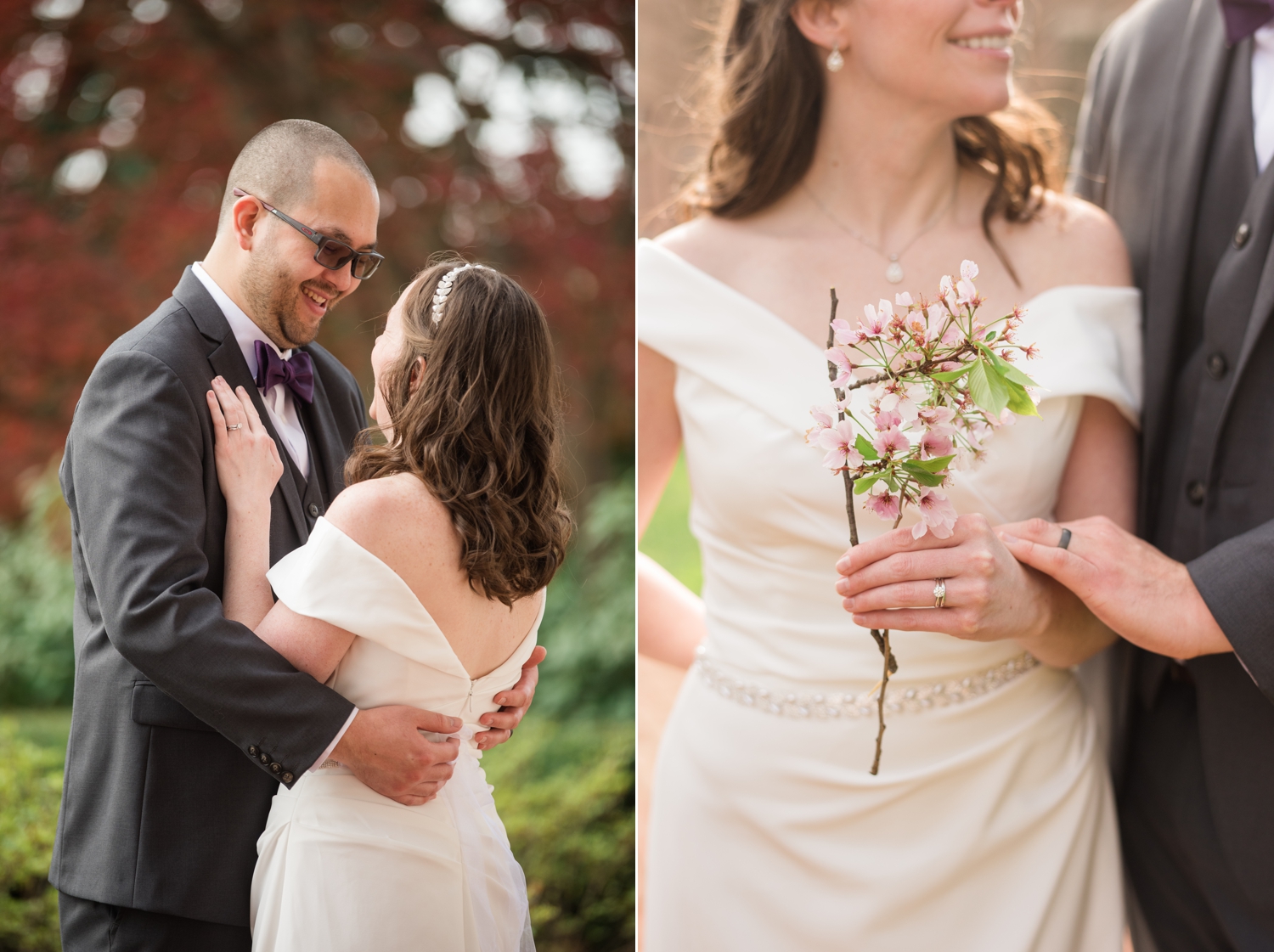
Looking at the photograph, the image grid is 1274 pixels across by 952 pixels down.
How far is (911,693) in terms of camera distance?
179 centimetres

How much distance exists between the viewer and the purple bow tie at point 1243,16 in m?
1.73

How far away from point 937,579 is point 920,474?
0.22 meters

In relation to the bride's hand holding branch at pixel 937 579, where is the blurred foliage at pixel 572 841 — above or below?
below

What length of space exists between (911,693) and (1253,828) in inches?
22.4

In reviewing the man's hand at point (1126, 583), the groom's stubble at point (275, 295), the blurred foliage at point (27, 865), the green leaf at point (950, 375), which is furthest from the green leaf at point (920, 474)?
the blurred foliage at point (27, 865)

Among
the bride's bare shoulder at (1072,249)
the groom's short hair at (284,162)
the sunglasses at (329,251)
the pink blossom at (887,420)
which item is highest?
the groom's short hair at (284,162)

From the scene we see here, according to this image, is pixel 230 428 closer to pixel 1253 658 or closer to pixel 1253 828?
pixel 1253 658

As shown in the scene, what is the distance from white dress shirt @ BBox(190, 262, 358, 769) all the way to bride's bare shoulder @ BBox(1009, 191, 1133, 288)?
129cm

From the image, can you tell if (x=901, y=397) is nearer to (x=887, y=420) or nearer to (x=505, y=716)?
(x=887, y=420)

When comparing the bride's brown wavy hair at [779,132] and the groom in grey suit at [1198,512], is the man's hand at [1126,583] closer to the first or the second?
the groom in grey suit at [1198,512]

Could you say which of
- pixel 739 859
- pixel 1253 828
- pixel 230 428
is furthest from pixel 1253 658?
pixel 230 428

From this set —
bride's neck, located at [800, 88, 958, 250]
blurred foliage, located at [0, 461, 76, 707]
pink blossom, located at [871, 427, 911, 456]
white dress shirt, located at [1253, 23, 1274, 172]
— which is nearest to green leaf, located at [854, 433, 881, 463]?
pink blossom, located at [871, 427, 911, 456]

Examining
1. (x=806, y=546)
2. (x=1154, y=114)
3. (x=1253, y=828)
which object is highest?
(x=1154, y=114)

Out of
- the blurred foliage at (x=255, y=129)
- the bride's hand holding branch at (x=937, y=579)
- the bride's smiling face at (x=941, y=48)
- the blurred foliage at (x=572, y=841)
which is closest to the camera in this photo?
the bride's hand holding branch at (x=937, y=579)
